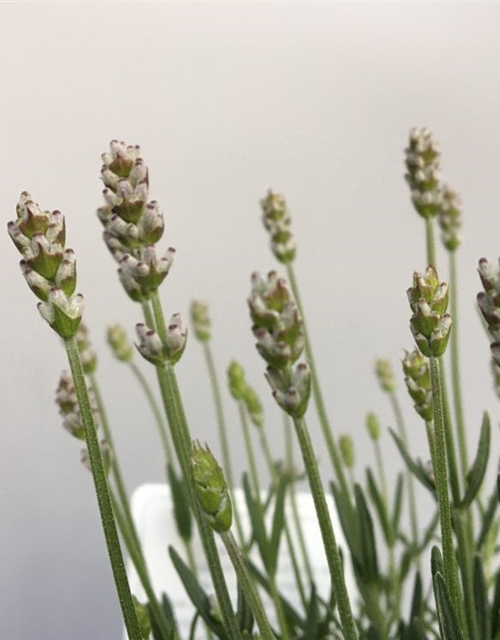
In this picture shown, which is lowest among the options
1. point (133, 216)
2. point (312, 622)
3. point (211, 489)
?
point (312, 622)

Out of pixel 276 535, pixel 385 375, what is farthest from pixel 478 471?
pixel 385 375

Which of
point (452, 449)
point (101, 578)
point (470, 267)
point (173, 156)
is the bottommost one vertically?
point (101, 578)

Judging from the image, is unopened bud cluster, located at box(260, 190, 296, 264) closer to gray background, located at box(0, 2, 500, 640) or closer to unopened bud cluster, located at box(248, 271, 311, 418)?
unopened bud cluster, located at box(248, 271, 311, 418)

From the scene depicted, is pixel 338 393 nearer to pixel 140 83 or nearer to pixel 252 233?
pixel 252 233

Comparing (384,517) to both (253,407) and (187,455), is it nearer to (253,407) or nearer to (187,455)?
(253,407)

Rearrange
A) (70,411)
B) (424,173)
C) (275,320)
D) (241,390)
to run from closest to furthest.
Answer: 1. (275,320)
2. (70,411)
3. (424,173)
4. (241,390)

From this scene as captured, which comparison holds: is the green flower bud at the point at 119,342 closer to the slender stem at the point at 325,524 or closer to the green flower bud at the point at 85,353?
the green flower bud at the point at 85,353

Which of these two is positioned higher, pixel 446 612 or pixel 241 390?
pixel 241 390

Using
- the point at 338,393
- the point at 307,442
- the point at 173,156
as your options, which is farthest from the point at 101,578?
the point at 307,442
